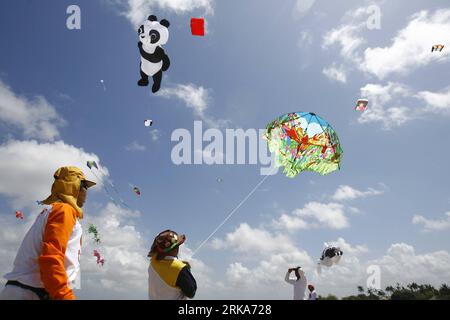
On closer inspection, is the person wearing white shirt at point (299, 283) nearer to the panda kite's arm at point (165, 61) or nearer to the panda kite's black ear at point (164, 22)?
the panda kite's arm at point (165, 61)

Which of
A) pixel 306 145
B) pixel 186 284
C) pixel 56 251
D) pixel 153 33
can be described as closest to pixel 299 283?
pixel 186 284

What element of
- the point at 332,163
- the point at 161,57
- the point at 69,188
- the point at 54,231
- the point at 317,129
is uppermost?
the point at 161,57

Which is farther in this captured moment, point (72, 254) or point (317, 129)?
point (317, 129)

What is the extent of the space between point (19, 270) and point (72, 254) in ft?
1.93

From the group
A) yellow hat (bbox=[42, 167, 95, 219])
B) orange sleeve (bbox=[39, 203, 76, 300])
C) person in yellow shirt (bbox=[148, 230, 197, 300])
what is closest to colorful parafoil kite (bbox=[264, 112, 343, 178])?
person in yellow shirt (bbox=[148, 230, 197, 300])

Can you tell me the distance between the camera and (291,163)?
1559 cm

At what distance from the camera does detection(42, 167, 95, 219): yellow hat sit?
4.43 m

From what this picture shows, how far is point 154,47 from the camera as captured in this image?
13672 millimetres

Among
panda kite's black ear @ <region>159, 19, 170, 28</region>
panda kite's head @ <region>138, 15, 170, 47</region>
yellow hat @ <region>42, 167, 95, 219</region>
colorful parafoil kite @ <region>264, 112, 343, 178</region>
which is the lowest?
yellow hat @ <region>42, 167, 95, 219</region>

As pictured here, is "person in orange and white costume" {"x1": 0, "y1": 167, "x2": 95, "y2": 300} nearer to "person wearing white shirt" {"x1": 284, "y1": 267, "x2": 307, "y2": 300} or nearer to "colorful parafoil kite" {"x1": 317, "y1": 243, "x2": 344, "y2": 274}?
"person wearing white shirt" {"x1": 284, "y1": 267, "x2": 307, "y2": 300}

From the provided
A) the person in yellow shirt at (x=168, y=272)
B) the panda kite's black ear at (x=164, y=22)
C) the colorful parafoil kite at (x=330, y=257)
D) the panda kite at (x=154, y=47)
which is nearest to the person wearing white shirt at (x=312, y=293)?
the colorful parafoil kite at (x=330, y=257)

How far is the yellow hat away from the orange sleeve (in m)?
0.25
